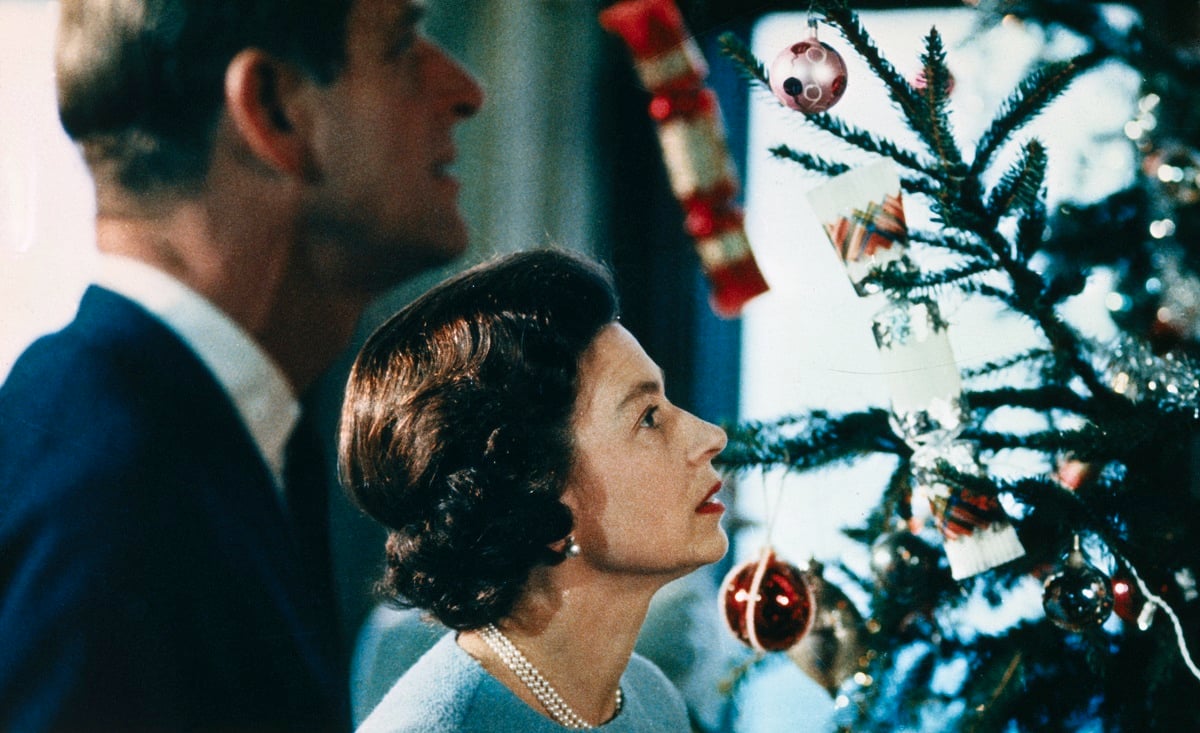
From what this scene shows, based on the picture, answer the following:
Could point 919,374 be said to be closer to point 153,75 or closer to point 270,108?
point 270,108

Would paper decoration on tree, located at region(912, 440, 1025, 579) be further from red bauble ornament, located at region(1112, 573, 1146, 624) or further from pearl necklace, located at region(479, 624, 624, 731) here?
pearl necklace, located at region(479, 624, 624, 731)

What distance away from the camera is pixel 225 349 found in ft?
3.50

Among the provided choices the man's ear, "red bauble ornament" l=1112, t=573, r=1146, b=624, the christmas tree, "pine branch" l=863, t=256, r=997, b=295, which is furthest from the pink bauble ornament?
the man's ear

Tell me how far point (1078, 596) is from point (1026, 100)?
0.45 metres

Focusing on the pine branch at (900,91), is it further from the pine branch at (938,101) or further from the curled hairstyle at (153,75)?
the curled hairstyle at (153,75)

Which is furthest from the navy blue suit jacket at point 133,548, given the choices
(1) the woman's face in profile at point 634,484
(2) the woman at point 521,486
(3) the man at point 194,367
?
(1) the woman's face in profile at point 634,484

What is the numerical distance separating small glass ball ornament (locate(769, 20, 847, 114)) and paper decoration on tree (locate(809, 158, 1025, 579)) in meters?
0.08

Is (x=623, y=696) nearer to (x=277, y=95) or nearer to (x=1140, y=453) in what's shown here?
(x=1140, y=453)

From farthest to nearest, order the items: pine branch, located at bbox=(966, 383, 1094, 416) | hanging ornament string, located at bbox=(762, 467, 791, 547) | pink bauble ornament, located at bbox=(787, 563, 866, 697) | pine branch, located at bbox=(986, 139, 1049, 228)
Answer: hanging ornament string, located at bbox=(762, 467, 791, 547)
pink bauble ornament, located at bbox=(787, 563, 866, 697)
pine branch, located at bbox=(966, 383, 1094, 416)
pine branch, located at bbox=(986, 139, 1049, 228)

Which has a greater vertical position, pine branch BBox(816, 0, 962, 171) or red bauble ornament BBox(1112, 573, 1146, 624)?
pine branch BBox(816, 0, 962, 171)

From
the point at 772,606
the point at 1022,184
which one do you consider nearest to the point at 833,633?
the point at 772,606

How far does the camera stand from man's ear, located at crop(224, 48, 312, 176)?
1044mm

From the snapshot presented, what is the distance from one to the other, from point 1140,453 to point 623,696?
0.60 metres

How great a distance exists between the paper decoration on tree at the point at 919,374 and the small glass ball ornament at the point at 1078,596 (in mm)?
47
